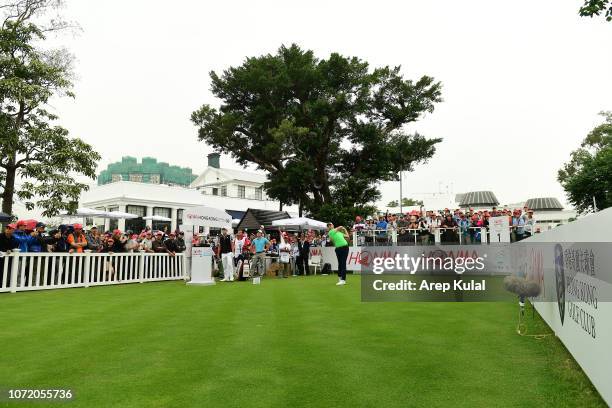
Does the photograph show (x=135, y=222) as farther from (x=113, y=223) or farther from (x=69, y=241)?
(x=69, y=241)

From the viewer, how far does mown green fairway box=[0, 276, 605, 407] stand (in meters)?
3.84

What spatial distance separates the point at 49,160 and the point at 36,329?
14.1 m

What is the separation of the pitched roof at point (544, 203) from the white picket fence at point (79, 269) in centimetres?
5892

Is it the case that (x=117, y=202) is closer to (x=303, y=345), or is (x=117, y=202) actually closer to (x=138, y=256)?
(x=138, y=256)

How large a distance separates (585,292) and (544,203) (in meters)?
67.9

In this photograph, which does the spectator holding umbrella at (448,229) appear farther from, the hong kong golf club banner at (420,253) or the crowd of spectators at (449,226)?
the hong kong golf club banner at (420,253)

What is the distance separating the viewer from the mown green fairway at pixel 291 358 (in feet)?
12.6

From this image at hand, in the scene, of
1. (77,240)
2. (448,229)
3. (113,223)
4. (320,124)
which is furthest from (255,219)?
(448,229)

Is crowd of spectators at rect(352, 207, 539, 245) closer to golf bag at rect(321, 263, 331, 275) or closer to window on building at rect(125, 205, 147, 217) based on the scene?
golf bag at rect(321, 263, 331, 275)

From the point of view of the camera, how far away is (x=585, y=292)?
4.10 m

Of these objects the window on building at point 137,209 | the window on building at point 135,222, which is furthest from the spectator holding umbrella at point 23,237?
the window on building at point 137,209

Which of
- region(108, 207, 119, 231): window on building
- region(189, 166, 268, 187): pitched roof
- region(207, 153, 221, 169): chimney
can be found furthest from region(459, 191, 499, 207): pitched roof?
region(108, 207, 119, 231): window on building

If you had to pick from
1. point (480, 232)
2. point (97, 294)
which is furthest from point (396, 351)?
point (480, 232)

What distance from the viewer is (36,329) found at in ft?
22.3
